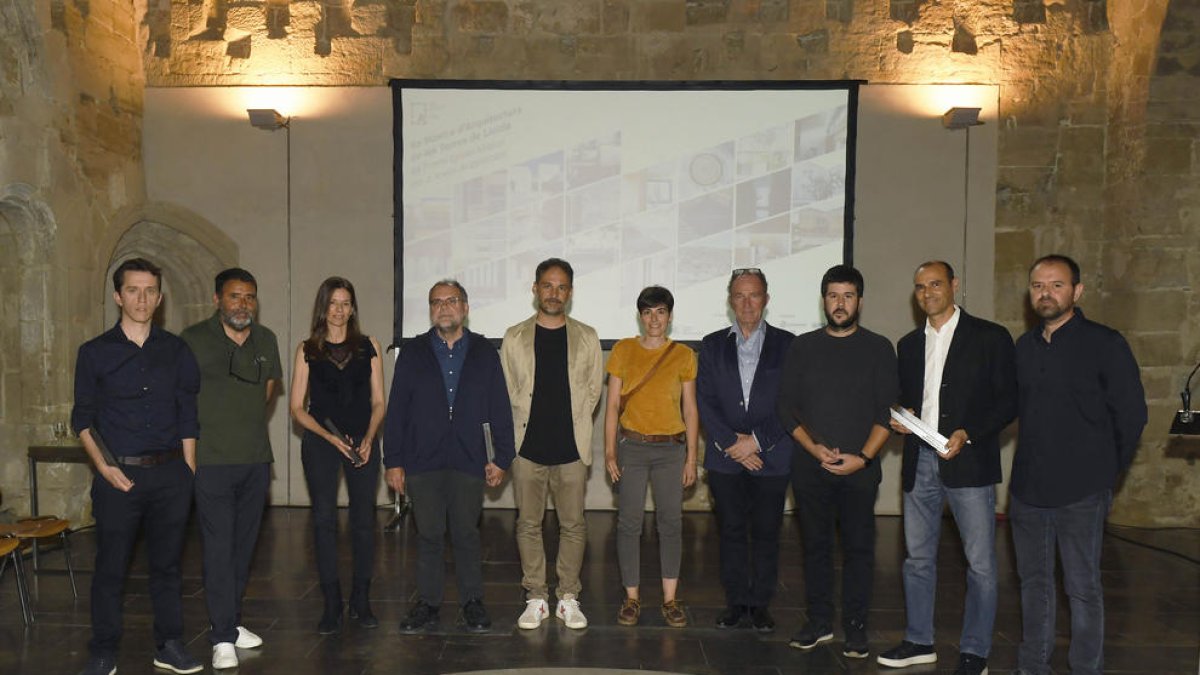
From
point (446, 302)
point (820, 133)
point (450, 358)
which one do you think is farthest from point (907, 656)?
point (820, 133)

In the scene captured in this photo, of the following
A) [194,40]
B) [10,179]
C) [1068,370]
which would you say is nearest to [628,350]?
[1068,370]

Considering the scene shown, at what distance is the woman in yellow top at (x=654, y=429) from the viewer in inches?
167

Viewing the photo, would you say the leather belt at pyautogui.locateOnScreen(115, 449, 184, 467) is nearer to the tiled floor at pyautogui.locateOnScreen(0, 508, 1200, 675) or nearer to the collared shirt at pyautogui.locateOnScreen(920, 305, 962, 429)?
the tiled floor at pyautogui.locateOnScreen(0, 508, 1200, 675)

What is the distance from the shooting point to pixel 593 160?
7230 millimetres

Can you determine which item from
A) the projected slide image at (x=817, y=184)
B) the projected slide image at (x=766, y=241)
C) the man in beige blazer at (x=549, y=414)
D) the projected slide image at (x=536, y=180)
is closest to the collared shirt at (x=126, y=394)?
the man in beige blazer at (x=549, y=414)

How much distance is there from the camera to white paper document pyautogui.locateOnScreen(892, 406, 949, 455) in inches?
141

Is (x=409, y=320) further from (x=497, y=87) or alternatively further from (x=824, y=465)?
(x=824, y=465)

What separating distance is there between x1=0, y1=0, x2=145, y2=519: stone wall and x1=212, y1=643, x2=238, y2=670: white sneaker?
9.98 ft

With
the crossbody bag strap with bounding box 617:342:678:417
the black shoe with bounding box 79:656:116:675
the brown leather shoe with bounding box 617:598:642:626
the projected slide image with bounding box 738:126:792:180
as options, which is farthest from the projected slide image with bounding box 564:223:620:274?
the black shoe with bounding box 79:656:116:675

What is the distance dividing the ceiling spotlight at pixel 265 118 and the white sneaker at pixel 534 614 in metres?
4.35

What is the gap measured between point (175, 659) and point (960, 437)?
3070 millimetres

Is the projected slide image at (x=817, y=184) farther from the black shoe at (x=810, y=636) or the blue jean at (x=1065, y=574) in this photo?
the blue jean at (x=1065, y=574)

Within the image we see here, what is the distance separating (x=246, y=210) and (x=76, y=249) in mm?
1326

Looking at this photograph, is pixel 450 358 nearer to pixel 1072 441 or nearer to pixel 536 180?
pixel 1072 441
